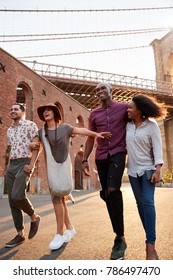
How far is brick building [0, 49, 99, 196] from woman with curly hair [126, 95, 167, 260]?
10.0 meters

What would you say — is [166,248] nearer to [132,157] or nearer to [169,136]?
[132,157]

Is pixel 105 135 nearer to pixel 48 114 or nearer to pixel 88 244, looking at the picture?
pixel 48 114

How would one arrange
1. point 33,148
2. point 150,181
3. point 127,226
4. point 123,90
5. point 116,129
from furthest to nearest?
point 123,90, point 127,226, point 33,148, point 116,129, point 150,181

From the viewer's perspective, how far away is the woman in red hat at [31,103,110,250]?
2586mm

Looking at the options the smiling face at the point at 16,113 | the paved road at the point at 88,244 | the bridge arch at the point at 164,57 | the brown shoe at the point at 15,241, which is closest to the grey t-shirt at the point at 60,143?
the smiling face at the point at 16,113

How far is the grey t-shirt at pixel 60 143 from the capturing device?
8.73ft

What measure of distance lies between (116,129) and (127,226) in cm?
189

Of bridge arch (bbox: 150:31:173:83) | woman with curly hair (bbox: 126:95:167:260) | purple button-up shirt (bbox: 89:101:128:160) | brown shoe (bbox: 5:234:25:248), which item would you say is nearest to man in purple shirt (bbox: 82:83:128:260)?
purple button-up shirt (bbox: 89:101:128:160)

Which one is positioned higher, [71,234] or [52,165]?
[52,165]

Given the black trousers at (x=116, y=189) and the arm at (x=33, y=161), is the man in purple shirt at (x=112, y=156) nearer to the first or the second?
the black trousers at (x=116, y=189)

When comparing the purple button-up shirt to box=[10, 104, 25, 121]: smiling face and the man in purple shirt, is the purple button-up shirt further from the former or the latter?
box=[10, 104, 25, 121]: smiling face

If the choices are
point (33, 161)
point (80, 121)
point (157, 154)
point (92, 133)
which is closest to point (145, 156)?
point (157, 154)

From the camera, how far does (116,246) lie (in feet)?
7.51

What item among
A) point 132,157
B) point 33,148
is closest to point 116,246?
point 132,157
